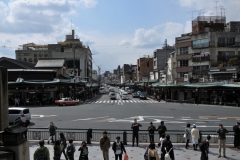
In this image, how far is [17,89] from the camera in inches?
2058

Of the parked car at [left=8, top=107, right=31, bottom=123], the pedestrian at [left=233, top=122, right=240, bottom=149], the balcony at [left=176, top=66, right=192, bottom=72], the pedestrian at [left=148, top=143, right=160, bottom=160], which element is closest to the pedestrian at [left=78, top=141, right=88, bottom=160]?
the pedestrian at [left=148, top=143, right=160, bottom=160]

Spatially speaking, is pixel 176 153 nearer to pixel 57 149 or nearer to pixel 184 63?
pixel 57 149

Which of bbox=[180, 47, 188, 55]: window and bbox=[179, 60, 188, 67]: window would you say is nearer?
bbox=[180, 47, 188, 55]: window

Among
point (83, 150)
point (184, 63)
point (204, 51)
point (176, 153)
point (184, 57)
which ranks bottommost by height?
point (176, 153)

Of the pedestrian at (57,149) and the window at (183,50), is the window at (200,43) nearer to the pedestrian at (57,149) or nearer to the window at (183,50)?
the window at (183,50)

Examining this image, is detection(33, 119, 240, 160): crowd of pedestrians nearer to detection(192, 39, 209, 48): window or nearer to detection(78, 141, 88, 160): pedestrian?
detection(78, 141, 88, 160): pedestrian

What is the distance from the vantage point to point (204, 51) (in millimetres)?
61844

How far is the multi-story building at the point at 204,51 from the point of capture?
60688 mm

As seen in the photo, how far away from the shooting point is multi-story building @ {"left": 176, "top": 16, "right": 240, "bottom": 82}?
60.7 meters

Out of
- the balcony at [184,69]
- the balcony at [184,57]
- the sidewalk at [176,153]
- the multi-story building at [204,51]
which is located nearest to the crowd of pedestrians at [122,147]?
the sidewalk at [176,153]

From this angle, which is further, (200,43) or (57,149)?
(200,43)

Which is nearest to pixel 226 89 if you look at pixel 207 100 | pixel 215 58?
pixel 207 100

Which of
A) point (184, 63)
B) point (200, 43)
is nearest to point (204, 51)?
point (200, 43)

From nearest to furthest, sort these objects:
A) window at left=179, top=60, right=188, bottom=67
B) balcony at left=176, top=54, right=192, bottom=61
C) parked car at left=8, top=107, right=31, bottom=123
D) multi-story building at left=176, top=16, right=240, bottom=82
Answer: parked car at left=8, top=107, right=31, bottom=123
multi-story building at left=176, top=16, right=240, bottom=82
balcony at left=176, top=54, right=192, bottom=61
window at left=179, top=60, right=188, bottom=67
